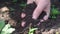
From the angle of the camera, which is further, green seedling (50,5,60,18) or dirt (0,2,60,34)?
green seedling (50,5,60,18)

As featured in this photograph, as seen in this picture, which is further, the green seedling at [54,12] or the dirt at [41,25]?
the green seedling at [54,12]

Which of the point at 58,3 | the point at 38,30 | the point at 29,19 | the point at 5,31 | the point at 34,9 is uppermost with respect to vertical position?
the point at 58,3

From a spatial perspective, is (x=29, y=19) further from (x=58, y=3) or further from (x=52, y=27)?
(x=58, y=3)

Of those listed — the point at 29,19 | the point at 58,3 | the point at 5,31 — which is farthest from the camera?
the point at 58,3

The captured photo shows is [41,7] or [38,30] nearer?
[38,30]

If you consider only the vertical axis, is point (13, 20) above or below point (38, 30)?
above

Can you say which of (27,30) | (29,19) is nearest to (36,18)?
(29,19)

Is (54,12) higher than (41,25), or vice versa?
(54,12)

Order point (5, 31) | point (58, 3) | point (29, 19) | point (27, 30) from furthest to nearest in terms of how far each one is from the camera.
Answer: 1. point (58, 3)
2. point (29, 19)
3. point (27, 30)
4. point (5, 31)

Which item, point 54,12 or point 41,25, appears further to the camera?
point 54,12

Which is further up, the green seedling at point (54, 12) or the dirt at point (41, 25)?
the green seedling at point (54, 12)

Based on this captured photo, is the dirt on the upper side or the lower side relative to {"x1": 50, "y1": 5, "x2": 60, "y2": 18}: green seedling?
lower
